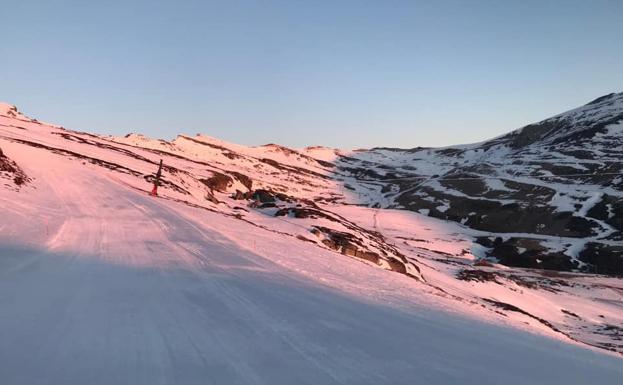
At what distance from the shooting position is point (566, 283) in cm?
6162

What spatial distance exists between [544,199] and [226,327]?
121 m

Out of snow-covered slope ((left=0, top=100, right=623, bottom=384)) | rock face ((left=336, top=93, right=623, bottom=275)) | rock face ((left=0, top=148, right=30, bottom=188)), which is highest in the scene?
rock face ((left=336, top=93, right=623, bottom=275))

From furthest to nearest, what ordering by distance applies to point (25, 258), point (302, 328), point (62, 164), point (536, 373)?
point (62, 164) → point (25, 258) → point (302, 328) → point (536, 373)

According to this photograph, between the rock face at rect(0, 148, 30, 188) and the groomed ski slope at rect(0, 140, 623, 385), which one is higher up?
the rock face at rect(0, 148, 30, 188)

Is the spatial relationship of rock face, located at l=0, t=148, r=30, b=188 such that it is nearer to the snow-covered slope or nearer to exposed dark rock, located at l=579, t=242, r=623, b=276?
the snow-covered slope

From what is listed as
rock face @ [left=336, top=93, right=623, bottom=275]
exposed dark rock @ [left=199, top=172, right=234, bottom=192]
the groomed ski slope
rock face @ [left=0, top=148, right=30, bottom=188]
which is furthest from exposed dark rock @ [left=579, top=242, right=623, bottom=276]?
rock face @ [left=0, top=148, right=30, bottom=188]

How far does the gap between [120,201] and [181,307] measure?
76.7ft

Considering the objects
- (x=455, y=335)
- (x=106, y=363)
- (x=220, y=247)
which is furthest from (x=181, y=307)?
(x=220, y=247)

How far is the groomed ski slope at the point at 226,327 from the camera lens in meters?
6.22

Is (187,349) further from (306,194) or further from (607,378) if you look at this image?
(306,194)

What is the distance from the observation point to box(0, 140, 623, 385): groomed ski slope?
20.4 feet

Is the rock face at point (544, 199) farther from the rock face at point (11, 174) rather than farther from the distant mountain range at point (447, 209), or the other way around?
the rock face at point (11, 174)

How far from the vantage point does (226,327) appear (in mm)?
8156

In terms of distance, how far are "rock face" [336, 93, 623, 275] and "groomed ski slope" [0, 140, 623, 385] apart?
3035 inches
